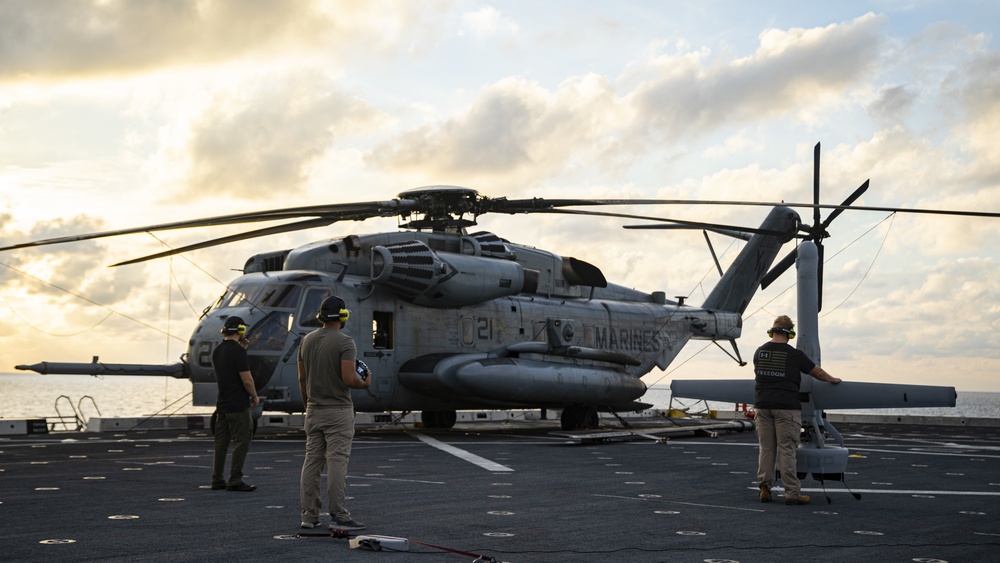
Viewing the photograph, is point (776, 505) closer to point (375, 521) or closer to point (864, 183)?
point (375, 521)

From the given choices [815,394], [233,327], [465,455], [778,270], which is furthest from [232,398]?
[778,270]

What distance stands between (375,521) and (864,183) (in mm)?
20798

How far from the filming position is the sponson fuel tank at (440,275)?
77.5ft

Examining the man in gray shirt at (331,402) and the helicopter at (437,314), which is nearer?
the man in gray shirt at (331,402)

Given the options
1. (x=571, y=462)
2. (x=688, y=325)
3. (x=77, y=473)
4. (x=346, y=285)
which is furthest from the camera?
(x=688, y=325)

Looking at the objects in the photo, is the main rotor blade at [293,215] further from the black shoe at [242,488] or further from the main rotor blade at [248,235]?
the black shoe at [242,488]

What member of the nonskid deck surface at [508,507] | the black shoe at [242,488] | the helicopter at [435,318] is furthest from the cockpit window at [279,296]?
the black shoe at [242,488]

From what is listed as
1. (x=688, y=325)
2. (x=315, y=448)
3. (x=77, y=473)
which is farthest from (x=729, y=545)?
(x=688, y=325)

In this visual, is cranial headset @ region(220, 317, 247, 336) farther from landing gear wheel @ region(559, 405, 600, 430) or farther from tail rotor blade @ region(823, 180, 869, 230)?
tail rotor blade @ region(823, 180, 869, 230)

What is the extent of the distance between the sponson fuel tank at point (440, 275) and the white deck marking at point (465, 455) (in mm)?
3672

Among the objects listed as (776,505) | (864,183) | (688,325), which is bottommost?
(776,505)

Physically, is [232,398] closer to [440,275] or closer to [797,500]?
[797,500]

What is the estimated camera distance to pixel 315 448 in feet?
31.1

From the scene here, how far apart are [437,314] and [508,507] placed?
14.8 m
